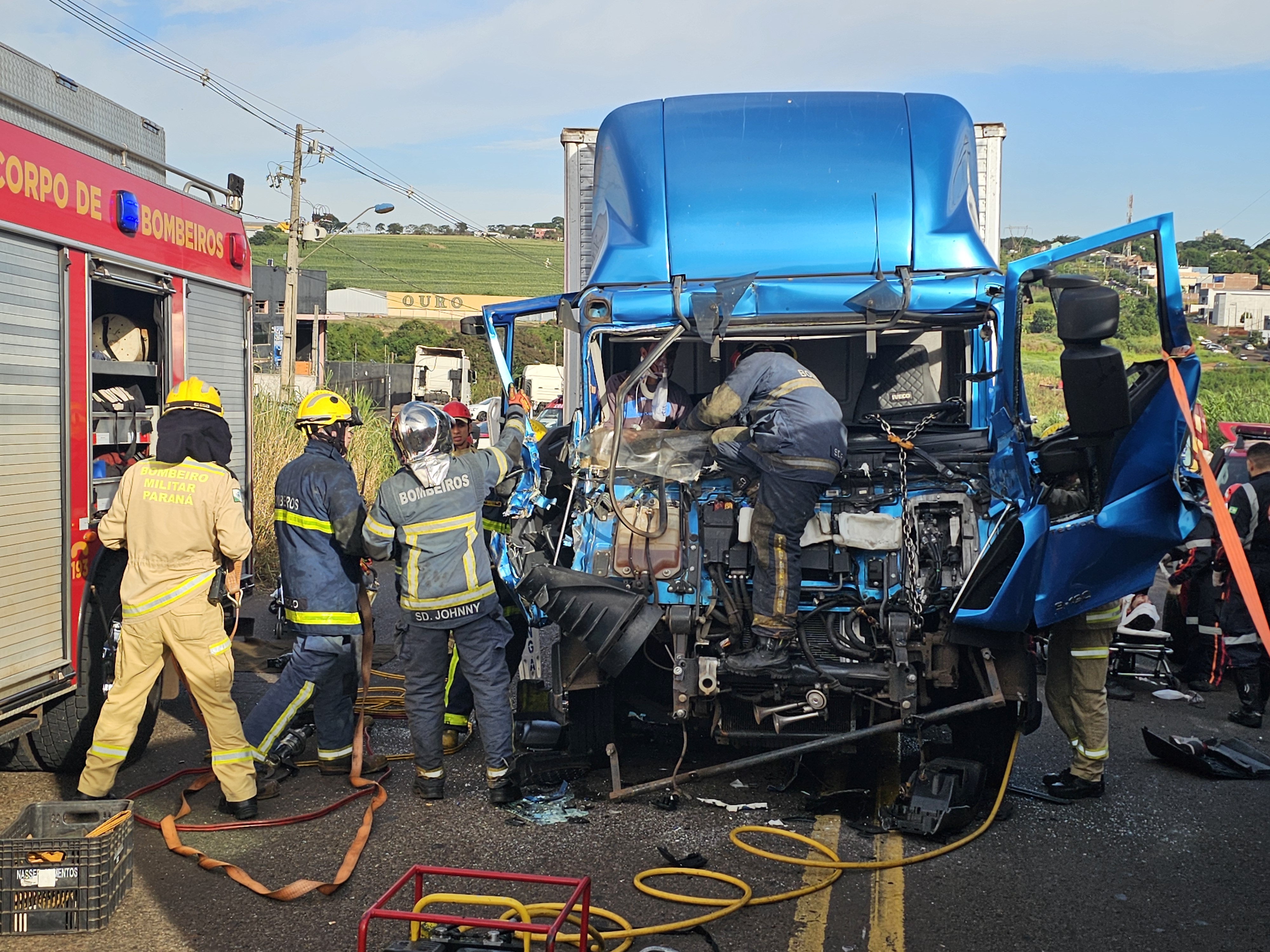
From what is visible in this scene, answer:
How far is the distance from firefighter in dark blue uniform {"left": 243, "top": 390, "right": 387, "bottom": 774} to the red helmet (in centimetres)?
119

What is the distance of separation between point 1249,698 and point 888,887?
380 centimetres

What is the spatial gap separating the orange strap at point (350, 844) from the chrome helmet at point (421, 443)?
941 millimetres

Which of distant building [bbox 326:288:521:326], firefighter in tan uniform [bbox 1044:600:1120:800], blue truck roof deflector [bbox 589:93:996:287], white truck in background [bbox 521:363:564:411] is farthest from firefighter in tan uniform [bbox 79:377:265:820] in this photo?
distant building [bbox 326:288:521:326]

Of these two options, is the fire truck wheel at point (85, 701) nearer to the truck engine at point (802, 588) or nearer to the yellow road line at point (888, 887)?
the truck engine at point (802, 588)

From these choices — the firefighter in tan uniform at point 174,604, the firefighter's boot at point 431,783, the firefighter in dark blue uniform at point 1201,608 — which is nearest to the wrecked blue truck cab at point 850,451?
the firefighter's boot at point 431,783

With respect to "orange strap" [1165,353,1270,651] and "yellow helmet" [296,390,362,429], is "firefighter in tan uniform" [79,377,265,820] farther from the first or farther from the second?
"orange strap" [1165,353,1270,651]

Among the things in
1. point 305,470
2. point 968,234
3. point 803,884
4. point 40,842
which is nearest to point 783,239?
point 968,234

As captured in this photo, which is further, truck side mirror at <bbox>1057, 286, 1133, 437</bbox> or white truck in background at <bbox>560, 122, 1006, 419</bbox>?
white truck in background at <bbox>560, 122, 1006, 419</bbox>

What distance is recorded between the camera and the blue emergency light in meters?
5.91

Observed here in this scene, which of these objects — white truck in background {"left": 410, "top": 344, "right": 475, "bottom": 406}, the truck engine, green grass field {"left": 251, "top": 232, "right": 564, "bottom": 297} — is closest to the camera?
the truck engine

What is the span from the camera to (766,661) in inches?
202

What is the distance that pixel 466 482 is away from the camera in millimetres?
5754


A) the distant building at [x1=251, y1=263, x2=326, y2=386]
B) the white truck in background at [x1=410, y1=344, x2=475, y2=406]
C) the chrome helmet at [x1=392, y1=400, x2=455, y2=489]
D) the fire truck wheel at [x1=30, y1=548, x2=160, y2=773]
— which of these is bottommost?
the fire truck wheel at [x1=30, y1=548, x2=160, y2=773]

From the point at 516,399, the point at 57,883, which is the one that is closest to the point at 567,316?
the point at 516,399
